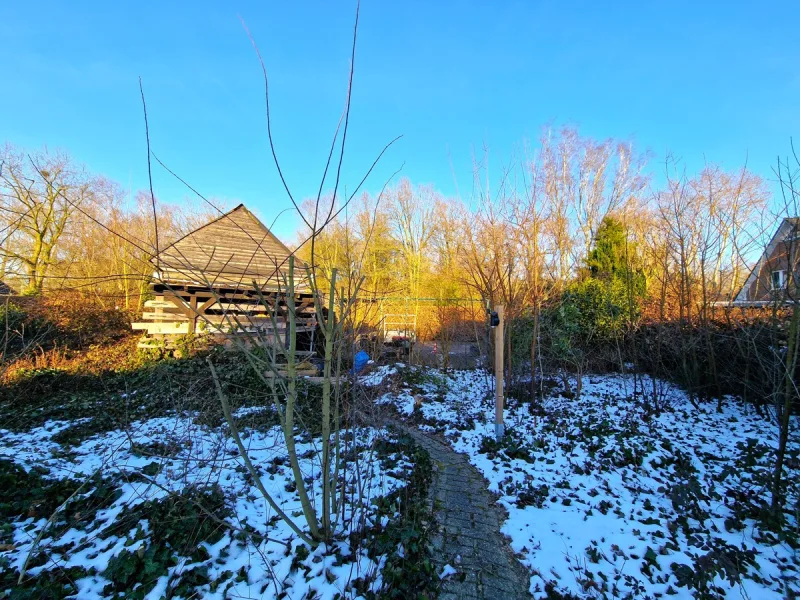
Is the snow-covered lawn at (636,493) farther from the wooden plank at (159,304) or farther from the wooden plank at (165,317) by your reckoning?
the wooden plank at (159,304)

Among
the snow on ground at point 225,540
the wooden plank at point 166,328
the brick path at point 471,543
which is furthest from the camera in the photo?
Result: the wooden plank at point 166,328

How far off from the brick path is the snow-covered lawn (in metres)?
0.13

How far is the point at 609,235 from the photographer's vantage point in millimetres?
11875

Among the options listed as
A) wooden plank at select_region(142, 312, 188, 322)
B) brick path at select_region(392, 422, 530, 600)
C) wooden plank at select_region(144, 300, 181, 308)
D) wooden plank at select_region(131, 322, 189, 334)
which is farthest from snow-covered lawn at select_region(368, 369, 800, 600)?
wooden plank at select_region(144, 300, 181, 308)

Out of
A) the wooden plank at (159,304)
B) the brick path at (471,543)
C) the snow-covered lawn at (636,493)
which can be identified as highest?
the wooden plank at (159,304)

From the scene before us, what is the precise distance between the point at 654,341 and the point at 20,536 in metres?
9.21

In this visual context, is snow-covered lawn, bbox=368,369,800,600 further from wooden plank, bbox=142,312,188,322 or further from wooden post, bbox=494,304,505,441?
wooden plank, bbox=142,312,188,322

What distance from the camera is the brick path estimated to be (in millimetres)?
2439

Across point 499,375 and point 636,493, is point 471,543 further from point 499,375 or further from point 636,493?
point 499,375

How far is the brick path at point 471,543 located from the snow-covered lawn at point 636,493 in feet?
0.44

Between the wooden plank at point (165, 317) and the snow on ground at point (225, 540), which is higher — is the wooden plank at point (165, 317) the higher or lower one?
the higher one

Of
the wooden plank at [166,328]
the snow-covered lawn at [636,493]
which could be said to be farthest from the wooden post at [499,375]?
the wooden plank at [166,328]

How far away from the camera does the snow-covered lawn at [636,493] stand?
2.49m

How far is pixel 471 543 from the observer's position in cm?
291
